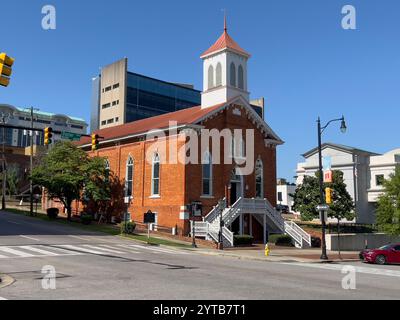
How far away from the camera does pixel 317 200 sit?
183ft

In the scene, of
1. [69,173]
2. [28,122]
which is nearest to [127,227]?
[69,173]

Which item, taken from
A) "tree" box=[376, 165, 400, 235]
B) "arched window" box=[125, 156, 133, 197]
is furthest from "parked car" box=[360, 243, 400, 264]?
"arched window" box=[125, 156, 133, 197]

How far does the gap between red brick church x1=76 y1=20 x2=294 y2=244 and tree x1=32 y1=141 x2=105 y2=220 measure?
2537 millimetres

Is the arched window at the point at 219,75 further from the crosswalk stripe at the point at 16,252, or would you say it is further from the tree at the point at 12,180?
the tree at the point at 12,180

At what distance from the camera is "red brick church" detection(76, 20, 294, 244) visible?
39781 mm

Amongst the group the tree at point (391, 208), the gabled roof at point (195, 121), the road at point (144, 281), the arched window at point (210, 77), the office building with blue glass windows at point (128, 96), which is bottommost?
the road at point (144, 281)

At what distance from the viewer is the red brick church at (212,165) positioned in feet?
131

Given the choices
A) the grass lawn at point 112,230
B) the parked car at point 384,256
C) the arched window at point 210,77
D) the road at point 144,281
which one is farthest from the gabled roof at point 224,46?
the road at point 144,281

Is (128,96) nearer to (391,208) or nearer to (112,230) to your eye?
(112,230)

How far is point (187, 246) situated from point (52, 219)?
2018 centimetres

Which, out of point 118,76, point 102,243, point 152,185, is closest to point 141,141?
point 152,185

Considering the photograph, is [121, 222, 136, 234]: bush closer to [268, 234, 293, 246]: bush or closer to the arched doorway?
the arched doorway

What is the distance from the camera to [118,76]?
11194cm
